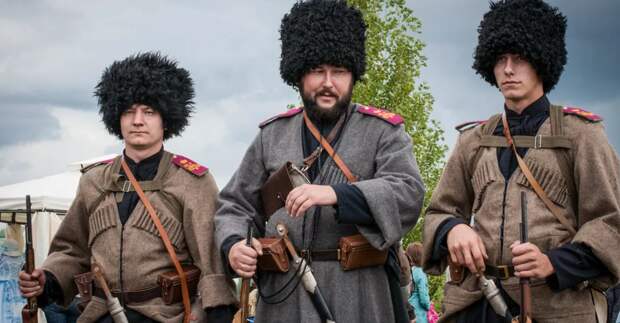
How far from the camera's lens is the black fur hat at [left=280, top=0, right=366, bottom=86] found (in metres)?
4.34

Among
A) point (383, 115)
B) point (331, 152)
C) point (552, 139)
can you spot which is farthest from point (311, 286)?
point (552, 139)

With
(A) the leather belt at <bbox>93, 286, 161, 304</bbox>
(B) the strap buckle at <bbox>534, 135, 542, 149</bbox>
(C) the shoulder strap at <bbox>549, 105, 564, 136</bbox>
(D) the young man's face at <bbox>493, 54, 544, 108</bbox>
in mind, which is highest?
(D) the young man's face at <bbox>493, 54, 544, 108</bbox>

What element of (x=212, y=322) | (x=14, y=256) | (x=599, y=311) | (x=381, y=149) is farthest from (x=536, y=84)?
(x=14, y=256)

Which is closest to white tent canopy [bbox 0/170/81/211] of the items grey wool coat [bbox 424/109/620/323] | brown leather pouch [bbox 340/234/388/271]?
brown leather pouch [bbox 340/234/388/271]

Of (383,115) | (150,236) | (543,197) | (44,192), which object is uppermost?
(383,115)

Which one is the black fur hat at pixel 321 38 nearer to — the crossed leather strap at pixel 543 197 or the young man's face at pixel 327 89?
the young man's face at pixel 327 89

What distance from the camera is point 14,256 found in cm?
998

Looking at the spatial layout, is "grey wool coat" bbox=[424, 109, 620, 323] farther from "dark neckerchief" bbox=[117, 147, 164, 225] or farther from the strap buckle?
"dark neckerchief" bbox=[117, 147, 164, 225]

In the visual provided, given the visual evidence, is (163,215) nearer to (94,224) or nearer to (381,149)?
(94,224)

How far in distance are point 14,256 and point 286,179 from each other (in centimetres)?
713

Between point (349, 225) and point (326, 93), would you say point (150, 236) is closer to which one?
point (349, 225)

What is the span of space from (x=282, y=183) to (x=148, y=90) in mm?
1377

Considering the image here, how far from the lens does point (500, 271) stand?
3789mm

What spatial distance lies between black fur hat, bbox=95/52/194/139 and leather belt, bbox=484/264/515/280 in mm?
2287
